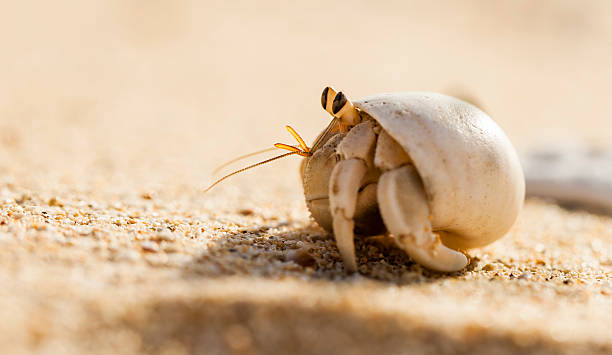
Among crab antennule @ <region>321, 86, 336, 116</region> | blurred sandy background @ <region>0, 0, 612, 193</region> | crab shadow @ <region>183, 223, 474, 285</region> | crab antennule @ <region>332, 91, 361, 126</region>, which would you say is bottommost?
crab shadow @ <region>183, 223, 474, 285</region>

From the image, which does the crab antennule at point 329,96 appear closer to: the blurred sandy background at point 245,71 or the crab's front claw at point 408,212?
the crab's front claw at point 408,212

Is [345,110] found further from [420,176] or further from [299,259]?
[299,259]

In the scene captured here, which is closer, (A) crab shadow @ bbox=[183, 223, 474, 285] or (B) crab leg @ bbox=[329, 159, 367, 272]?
(A) crab shadow @ bbox=[183, 223, 474, 285]

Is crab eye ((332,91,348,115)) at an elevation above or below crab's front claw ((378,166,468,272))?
above

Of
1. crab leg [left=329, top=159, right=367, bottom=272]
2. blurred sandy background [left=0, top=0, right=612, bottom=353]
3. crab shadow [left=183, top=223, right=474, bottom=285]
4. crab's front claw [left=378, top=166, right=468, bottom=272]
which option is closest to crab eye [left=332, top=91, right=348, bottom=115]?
crab leg [left=329, top=159, right=367, bottom=272]

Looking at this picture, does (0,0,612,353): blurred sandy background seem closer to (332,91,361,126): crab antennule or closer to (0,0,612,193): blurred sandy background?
(0,0,612,193): blurred sandy background
